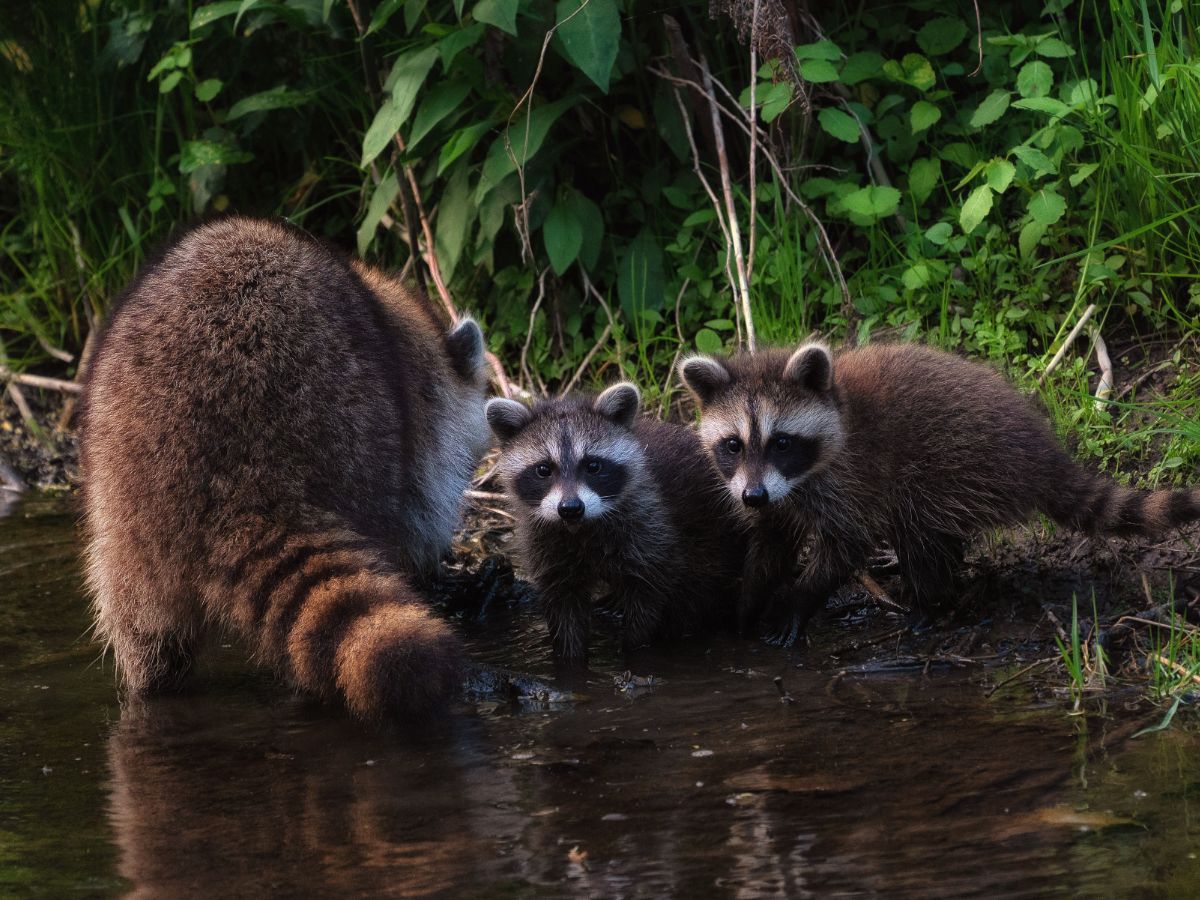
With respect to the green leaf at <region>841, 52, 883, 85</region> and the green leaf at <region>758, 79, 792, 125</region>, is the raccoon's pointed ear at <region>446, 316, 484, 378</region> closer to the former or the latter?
the green leaf at <region>758, 79, 792, 125</region>

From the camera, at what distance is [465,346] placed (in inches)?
197

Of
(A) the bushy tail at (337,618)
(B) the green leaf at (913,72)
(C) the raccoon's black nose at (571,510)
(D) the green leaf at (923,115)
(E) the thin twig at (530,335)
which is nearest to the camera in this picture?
(A) the bushy tail at (337,618)

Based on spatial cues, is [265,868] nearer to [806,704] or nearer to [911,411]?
[806,704]

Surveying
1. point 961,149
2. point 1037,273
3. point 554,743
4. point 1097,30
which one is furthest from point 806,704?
point 1097,30

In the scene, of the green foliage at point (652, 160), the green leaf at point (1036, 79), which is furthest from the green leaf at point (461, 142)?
the green leaf at point (1036, 79)

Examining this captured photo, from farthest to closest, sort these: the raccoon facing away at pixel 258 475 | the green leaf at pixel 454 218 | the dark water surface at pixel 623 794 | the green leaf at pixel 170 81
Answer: the green leaf at pixel 170 81 < the green leaf at pixel 454 218 < the raccoon facing away at pixel 258 475 < the dark water surface at pixel 623 794

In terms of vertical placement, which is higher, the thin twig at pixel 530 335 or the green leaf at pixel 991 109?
the green leaf at pixel 991 109

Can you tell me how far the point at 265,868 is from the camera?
114 inches

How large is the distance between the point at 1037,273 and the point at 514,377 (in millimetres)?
2182

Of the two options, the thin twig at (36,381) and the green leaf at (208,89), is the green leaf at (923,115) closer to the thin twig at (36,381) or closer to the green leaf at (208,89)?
the green leaf at (208,89)

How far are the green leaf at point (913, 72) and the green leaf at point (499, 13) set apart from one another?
1513mm

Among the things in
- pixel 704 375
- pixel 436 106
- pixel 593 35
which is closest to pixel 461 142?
pixel 436 106

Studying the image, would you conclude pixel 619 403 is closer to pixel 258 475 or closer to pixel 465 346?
pixel 465 346

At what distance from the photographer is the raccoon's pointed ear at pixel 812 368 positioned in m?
4.34
